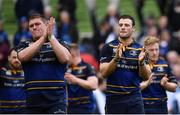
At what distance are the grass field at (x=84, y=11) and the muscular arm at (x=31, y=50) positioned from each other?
11532 mm

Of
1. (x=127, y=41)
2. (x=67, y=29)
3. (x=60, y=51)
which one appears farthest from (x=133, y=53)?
(x=67, y=29)

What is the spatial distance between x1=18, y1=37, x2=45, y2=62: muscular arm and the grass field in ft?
37.8

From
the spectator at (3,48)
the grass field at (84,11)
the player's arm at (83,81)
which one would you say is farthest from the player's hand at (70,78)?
the grass field at (84,11)

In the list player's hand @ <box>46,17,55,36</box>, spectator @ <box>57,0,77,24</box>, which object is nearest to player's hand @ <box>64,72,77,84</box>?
player's hand @ <box>46,17,55,36</box>

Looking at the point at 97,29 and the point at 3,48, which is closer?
the point at 3,48

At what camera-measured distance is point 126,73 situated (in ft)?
36.5

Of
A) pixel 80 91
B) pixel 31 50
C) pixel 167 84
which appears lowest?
pixel 80 91

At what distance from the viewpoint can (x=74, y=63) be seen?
13547 mm

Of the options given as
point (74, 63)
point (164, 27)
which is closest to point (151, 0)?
point (164, 27)

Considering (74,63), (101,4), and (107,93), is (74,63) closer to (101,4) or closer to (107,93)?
(107,93)

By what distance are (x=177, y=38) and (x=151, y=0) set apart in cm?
431

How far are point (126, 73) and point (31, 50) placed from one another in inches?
66.8

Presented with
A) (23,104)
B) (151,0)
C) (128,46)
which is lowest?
(23,104)

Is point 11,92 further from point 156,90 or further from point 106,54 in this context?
point 156,90
